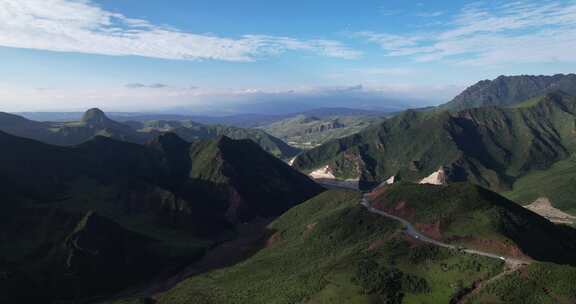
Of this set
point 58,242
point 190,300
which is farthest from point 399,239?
point 58,242

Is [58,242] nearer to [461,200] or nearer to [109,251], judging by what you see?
[109,251]

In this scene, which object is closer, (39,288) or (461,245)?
(461,245)

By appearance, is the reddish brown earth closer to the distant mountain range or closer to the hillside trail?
Result: the distant mountain range

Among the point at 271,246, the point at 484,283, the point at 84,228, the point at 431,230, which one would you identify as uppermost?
the point at 431,230

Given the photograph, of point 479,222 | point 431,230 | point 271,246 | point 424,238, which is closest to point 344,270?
point 424,238

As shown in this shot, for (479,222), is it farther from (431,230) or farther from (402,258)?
(402,258)

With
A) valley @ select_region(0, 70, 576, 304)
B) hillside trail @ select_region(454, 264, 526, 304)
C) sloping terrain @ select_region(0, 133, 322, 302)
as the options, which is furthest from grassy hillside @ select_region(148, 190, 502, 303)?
sloping terrain @ select_region(0, 133, 322, 302)
